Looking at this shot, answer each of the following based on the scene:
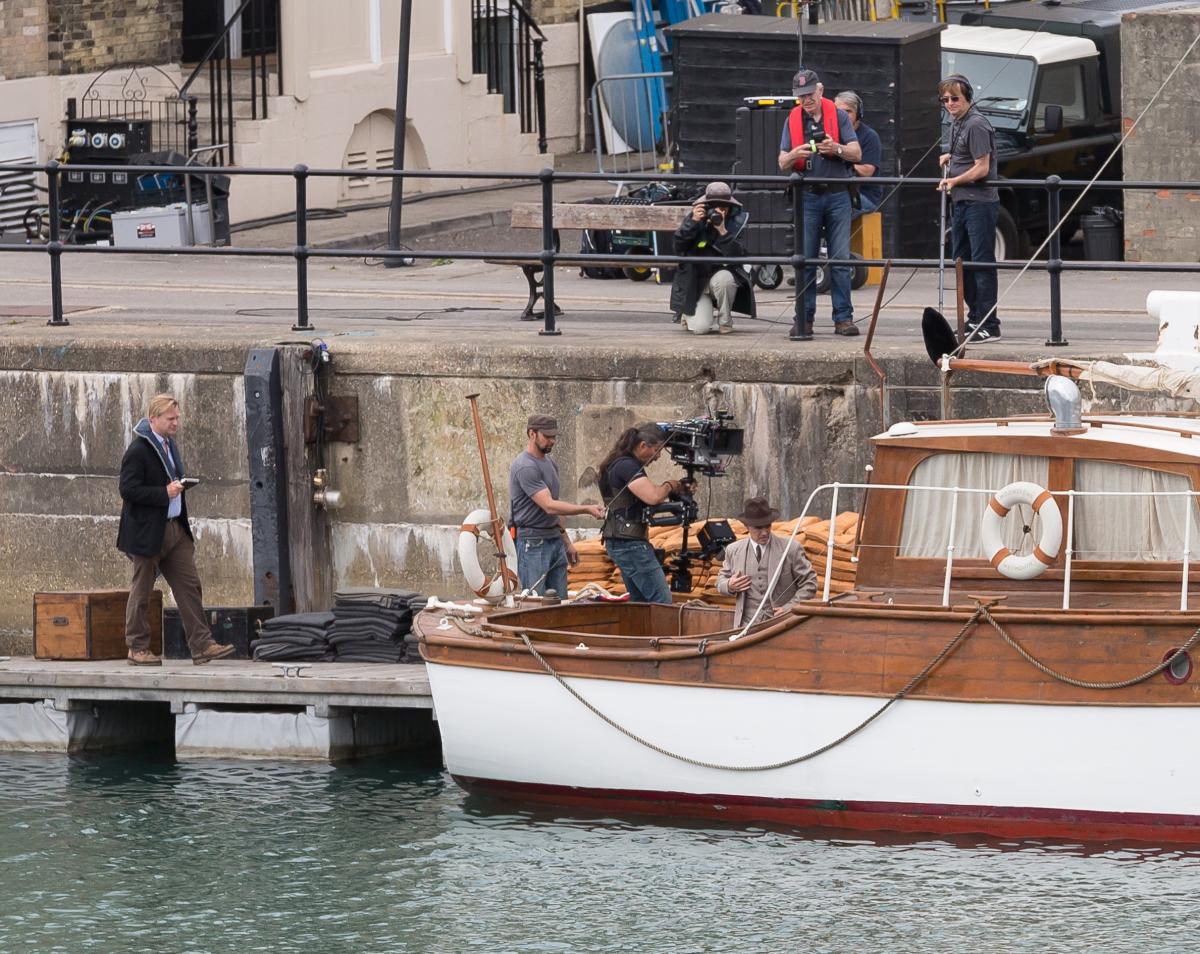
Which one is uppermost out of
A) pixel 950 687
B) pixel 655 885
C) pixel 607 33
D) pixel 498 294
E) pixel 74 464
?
pixel 607 33

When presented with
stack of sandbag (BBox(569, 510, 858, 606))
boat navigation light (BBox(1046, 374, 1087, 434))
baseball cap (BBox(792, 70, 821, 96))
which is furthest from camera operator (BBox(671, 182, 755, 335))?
boat navigation light (BBox(1046, 374, 1087, 434))

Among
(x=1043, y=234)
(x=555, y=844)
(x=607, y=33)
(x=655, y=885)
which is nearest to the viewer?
(x=655, y=885)

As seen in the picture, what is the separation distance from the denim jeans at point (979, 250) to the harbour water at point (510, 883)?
4.53 meters

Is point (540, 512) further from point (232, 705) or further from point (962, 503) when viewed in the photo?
point (962, 503)

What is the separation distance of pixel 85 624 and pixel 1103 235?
10.1 meters

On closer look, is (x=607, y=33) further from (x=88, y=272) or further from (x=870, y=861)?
(x=870, y=861)

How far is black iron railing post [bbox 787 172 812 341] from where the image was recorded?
1486 cm

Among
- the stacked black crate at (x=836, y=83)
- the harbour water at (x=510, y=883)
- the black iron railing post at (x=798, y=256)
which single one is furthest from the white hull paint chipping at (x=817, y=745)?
the stacked black crate at (x=836, y=83)

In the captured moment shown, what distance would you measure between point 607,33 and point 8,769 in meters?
16.5

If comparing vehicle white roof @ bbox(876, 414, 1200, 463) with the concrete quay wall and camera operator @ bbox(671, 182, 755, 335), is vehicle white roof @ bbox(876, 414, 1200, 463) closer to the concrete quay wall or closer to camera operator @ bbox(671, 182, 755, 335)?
the concrete quay wall

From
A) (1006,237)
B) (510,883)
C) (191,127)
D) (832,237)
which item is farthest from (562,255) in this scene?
(191,127)

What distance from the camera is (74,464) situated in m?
15.5

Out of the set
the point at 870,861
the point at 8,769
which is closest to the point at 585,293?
the point at 8,769

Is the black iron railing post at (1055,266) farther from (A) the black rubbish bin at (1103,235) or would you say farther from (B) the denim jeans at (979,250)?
(A) the black rubbish bin at (1103,235)
